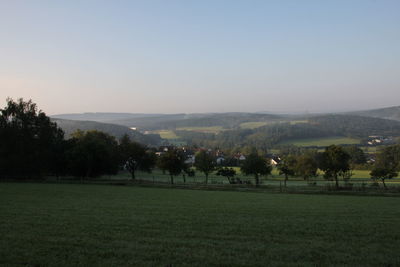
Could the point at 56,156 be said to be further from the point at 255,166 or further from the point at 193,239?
the point at 193,239

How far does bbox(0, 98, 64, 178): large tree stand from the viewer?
53.7m

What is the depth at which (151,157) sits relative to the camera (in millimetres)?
77500

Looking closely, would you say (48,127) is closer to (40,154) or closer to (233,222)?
(40,154)

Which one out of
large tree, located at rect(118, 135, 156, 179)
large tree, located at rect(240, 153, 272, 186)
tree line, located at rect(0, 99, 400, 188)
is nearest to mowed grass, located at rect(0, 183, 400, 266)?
tree line, located at rect(0, 99, 400, 188)

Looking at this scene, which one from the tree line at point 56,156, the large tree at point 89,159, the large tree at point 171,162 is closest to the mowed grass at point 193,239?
the tree line at point 56,156

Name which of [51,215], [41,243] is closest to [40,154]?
[51,215]

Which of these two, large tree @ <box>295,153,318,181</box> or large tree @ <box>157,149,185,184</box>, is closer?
large tree @ <box>157,149,185,184</box>

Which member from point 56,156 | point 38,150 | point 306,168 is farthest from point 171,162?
point 306,168

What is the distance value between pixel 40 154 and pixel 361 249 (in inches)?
2274

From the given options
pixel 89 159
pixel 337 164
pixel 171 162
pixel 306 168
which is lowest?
pixel 306 168

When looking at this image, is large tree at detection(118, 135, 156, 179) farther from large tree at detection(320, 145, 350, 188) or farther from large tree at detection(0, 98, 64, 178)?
large tree at detection(320, 145, 350, 188)

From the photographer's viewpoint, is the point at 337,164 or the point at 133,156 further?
the point at 133,156

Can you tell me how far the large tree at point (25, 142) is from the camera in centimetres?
5372

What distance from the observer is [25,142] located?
56.1m
